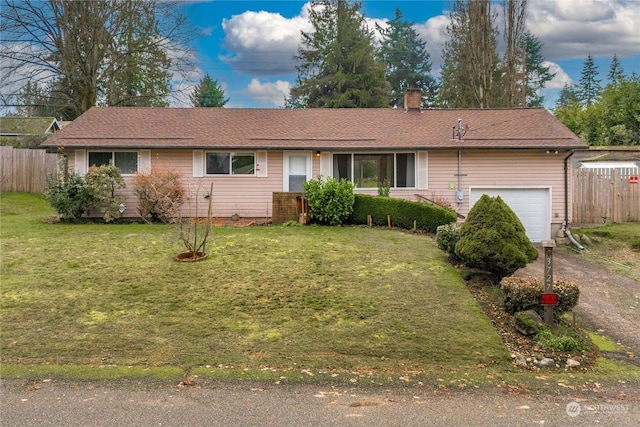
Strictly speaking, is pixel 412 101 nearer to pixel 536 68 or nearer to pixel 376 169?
pixel 376 169

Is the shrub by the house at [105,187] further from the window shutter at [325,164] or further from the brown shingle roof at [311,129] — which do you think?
the window shutter at [325,164]

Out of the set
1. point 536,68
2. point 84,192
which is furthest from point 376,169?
point 536,68

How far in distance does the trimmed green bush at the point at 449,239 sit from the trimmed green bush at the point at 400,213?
9.10ft

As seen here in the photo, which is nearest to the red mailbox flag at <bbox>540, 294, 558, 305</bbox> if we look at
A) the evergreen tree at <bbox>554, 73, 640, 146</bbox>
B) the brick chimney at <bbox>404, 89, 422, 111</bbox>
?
the brick chimney at <bbox>404, 89, 422, 111</bbox>

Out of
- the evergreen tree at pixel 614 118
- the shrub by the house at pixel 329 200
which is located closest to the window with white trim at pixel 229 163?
the shrub by the house at pixel 329 200

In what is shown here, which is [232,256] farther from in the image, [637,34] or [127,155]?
[637,34]

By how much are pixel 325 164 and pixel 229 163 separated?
3144mm

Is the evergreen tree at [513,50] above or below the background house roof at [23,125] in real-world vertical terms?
above

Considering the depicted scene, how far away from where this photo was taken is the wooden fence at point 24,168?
20969mm

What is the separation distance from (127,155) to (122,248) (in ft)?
19.9

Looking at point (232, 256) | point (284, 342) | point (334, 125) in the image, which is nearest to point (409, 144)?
point (334, 125)

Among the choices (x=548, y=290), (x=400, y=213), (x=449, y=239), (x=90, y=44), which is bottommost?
(x=548, y=290)

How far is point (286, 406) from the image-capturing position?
14.5 feet

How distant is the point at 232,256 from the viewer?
9906mm
